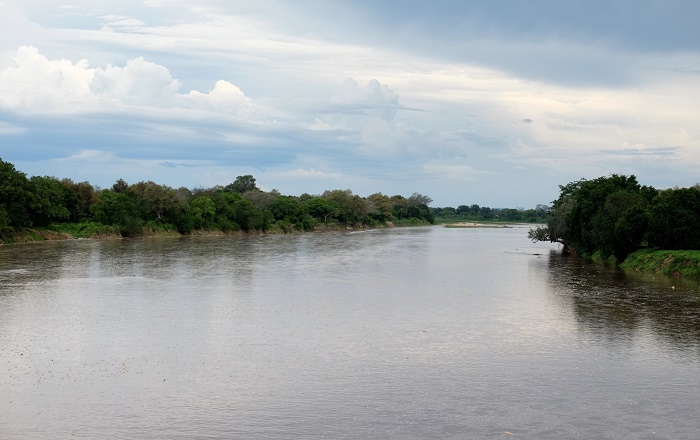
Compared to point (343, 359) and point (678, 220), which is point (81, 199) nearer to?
point (678, 220)

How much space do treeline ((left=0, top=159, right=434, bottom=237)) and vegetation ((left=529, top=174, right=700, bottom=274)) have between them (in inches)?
2026

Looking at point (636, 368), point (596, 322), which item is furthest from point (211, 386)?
point (596, 322)

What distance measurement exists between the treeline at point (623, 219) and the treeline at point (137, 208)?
5034cm

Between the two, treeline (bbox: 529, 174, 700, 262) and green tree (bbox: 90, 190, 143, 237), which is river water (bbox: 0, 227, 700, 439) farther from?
green tree (bbox: 90, 190, 143, 237)

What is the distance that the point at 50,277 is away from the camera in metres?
43.0

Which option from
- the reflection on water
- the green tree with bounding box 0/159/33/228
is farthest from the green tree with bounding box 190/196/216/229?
the reflection on water

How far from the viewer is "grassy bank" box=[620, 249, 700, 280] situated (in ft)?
150

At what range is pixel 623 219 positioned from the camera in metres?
52.2

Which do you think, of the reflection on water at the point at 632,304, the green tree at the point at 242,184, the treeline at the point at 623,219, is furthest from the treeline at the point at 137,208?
the reflection on water at the point at 632,304

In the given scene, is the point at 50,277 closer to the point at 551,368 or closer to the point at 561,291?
the point at 561,291

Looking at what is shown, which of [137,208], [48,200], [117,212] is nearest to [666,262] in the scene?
[48,200]

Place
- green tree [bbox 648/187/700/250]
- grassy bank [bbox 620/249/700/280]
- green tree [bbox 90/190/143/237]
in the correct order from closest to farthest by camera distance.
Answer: grassy bank [bbox 620/249/700/280], green tree [bbox 648/187/700/250], green tree [bbox 90/190/143/237]

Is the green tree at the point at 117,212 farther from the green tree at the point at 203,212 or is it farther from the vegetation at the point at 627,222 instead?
the vegetation at the point at 627,222

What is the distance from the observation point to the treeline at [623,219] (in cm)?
4850
